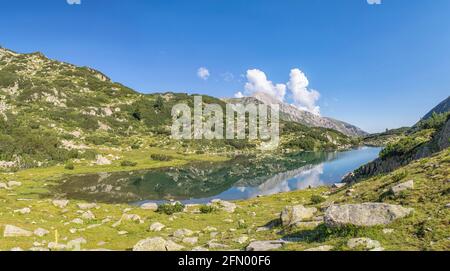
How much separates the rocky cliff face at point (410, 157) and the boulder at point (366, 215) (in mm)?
25642

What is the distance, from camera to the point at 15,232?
3062cm

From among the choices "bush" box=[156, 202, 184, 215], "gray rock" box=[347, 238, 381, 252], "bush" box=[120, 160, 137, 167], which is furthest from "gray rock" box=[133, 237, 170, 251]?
"bush" box=[120, 160, 137, 167]

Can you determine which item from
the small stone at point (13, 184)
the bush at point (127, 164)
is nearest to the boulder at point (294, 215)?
the small stone at point (13, 184)

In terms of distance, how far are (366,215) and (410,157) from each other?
3660cm

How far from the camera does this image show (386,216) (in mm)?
17672

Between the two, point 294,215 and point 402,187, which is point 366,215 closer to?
point 402,187

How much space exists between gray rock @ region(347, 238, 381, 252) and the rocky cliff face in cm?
2913

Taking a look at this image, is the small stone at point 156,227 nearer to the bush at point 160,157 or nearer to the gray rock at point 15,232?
the gray rock at point 15,232

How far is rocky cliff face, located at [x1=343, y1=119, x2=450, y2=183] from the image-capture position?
40906 millimetres

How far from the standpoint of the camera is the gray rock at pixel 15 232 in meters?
30.2

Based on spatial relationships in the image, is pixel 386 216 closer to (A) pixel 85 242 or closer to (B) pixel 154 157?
(A) pixel 85 242

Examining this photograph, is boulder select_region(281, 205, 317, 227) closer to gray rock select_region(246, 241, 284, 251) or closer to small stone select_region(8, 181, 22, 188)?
gray rock select_region(246, 241, 284, 251)

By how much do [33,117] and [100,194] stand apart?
405 ft
